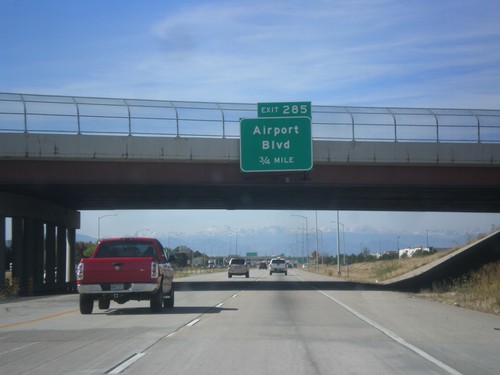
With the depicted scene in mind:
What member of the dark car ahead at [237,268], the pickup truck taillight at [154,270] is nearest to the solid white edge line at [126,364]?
the pickup truck taillight at [154,270]

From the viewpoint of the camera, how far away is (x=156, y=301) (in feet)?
70.9

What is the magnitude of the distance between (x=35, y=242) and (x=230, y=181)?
15918mm

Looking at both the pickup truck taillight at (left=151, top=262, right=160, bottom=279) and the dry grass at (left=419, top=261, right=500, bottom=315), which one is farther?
the dry grass at (left=419, top=261, right=500, bottom=315)

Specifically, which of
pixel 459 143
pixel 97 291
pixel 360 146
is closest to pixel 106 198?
pixel 360 146

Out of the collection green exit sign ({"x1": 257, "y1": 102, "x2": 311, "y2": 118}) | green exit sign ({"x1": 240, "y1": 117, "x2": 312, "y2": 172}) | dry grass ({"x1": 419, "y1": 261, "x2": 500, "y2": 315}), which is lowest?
dry grass ({"x1": 419, "y1": 261, "x2": 500, "y2": 315})

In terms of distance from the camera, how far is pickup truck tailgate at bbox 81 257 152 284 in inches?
806

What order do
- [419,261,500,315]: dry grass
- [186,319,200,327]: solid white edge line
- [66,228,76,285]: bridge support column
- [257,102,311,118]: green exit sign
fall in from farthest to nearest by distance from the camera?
[66,228,76,285]: bridge support column < [257,102,311,118]: green exit sign < [419,261,500,315]: dry grass < [186,319,200,327]: solid white edge line

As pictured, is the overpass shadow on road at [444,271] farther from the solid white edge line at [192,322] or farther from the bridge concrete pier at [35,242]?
the solid white edge line at [192,322]

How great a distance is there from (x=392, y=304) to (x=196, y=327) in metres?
11.9

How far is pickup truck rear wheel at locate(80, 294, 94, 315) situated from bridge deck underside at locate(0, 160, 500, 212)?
14.4m

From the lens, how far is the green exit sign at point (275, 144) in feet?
Result: 117

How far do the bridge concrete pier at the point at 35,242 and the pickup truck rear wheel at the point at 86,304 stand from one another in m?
15.6

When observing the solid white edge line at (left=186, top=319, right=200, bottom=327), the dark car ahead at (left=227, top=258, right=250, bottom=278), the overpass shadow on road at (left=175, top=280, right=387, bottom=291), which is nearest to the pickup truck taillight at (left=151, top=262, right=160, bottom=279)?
the solid white edge line at (left=186, top=319, right=200, bottom=327)

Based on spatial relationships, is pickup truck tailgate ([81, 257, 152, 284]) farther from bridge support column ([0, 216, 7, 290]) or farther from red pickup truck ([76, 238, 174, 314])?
bridge support column ([0, 216, 7, 290])
